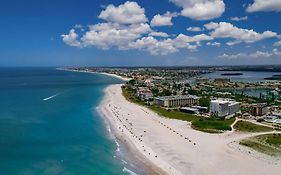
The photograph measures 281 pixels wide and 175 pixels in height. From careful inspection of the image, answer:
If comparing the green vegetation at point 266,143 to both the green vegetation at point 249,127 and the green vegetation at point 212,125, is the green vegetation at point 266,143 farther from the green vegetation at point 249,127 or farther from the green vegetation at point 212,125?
the green vegetation at point 212,125

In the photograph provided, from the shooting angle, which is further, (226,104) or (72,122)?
(226,104)

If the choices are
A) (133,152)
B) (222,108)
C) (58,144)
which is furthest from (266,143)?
(58,144)

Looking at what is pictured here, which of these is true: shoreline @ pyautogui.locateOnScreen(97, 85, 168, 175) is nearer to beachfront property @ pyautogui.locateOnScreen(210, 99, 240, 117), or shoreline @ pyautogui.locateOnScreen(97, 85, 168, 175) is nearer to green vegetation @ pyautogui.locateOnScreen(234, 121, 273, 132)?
green vegetation @ pyautogui.locateOnScreen(234, 121, 273, 132)

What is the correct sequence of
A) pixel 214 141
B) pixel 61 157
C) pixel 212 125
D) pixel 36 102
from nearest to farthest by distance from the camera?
pixel 61 157
pixel 214 141
pixel 212 125
pixel 36 102

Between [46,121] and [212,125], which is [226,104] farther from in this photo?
[46,121]

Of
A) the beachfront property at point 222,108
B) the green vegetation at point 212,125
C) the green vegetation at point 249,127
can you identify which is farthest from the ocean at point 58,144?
the beachfront property at point 222,108

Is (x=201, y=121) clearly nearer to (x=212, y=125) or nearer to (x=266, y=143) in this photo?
(x=212, y=125)

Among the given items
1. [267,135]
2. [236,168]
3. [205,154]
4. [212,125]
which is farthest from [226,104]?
[236,168]
